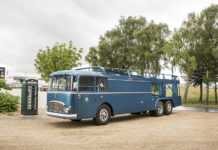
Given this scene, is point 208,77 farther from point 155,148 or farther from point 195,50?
point 155,148

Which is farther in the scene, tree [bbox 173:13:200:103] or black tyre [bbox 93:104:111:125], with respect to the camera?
tree [bbox 173:13:200:103]

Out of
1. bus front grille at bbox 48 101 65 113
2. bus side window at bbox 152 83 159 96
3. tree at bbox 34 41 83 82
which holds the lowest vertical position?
bus front grille at bbox 48 101 65 113

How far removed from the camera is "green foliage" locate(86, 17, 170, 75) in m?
37.2

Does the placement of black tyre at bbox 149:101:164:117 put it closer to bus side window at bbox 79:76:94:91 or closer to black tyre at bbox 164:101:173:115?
black tyre at bbox 164:101:173:115

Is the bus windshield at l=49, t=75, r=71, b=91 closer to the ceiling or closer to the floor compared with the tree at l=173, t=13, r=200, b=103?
closer to the floor

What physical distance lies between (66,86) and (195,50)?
81.6 ft

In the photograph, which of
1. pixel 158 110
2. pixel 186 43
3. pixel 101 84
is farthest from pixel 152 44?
pixel 101 84

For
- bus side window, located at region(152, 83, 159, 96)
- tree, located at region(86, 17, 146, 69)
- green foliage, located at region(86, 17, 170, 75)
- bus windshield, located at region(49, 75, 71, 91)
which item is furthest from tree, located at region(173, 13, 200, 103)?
bus windshield, located at region(49, 75, 71, 91)

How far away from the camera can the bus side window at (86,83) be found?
10.4 m

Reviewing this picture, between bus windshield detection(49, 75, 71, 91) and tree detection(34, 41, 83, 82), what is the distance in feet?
57.6

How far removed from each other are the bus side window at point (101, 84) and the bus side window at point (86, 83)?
0.32 metres

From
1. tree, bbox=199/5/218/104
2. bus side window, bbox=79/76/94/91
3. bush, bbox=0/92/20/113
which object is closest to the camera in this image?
bus side window, bbox=79/76/94/91

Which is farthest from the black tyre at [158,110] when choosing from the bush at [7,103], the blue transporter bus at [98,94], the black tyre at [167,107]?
the bush at [7,103]

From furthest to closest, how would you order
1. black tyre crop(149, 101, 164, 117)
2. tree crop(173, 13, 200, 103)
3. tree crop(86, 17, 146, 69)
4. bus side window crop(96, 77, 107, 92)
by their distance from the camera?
tree crop(86, 17, 146, 69)
tree crop(173, 13, 200, 103)
black tyre crop(149, 101, 164, 117)
bus side window crop(96, 77, 107, 92)
